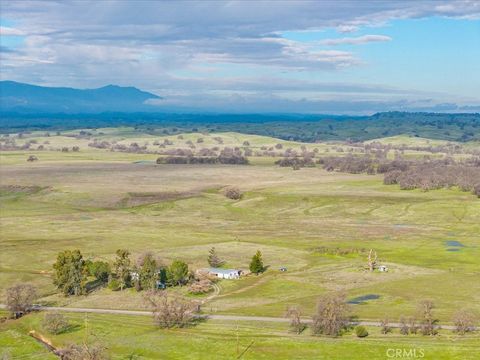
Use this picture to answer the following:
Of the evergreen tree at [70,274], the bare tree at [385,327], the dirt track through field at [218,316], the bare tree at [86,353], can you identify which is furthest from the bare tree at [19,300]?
the bare tree at [385,327]

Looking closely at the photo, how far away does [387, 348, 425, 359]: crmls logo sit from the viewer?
253 feet

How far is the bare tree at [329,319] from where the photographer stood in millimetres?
86750

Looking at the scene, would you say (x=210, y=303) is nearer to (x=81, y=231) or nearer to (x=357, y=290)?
(x=357, y=290)

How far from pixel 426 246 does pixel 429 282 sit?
3625 centimetres

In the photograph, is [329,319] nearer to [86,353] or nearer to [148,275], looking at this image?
[86,353]

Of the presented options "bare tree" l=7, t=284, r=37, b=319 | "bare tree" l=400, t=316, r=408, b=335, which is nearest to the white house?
"bare tree" l=7, t=284, r=37, b=319

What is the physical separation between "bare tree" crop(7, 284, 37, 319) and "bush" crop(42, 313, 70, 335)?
29.3ft

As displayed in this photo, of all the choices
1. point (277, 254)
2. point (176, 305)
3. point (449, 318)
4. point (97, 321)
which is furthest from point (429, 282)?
point (97, 321)

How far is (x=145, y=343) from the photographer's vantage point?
8512 cm

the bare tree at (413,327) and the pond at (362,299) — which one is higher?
the bare tree at (413,327)

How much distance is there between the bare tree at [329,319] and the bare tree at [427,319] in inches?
392

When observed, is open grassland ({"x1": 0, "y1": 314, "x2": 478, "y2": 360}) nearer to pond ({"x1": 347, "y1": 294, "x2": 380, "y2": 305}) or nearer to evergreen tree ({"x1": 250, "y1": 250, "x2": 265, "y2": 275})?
pond ({"x1": 347, "y1": 294, "x2": 380, "y2": 305})

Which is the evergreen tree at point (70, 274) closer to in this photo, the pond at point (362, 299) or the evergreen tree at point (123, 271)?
the evergreen tree at point (123, 271)

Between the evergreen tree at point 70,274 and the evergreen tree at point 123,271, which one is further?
the evergreen tree at point 123,271
